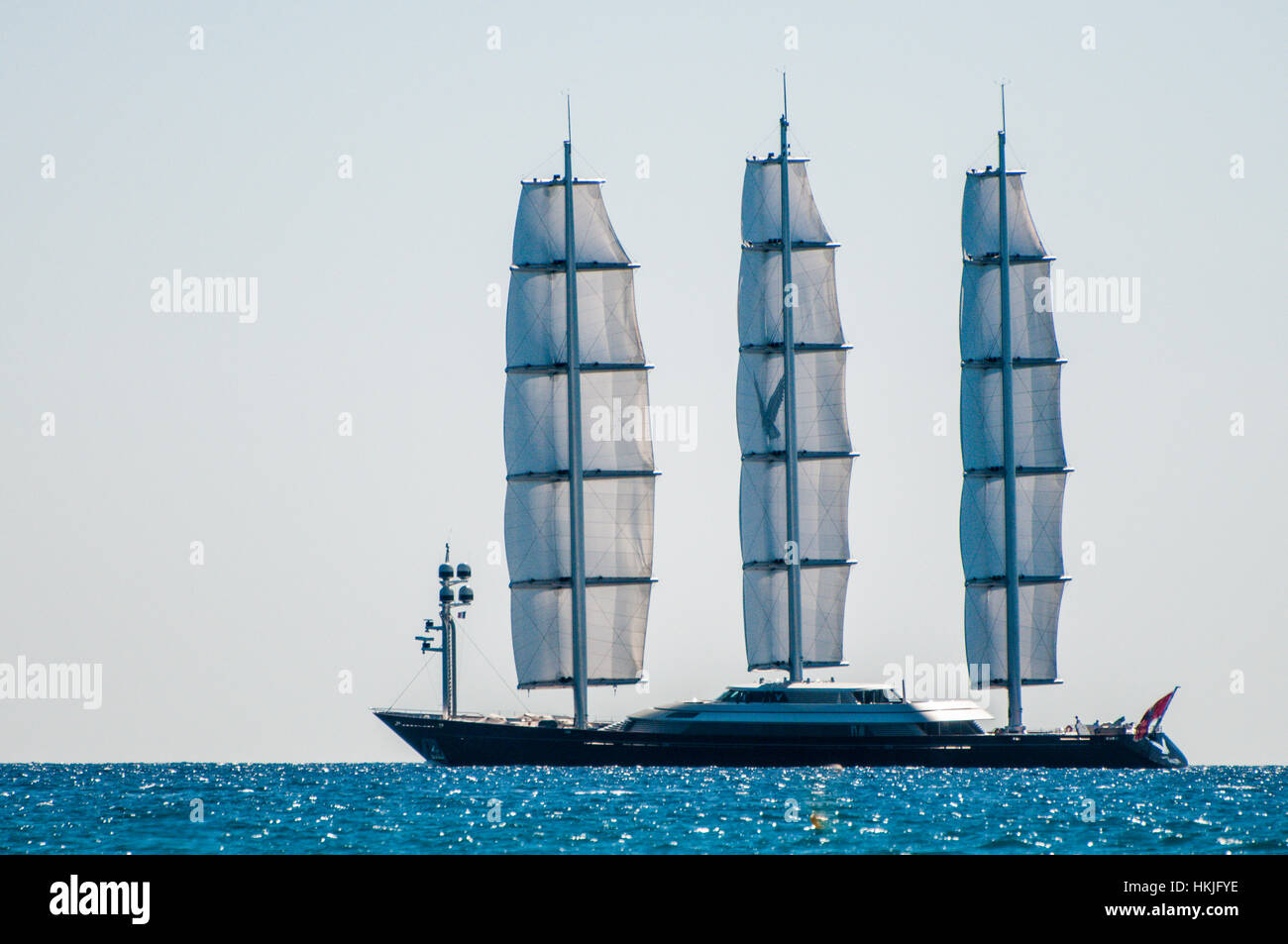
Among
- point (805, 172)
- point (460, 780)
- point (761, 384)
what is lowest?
point (460, 780)

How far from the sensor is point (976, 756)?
8388cm

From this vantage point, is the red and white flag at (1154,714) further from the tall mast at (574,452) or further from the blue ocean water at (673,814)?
the tall mast at (574,452)

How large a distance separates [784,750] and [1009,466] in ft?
49.4

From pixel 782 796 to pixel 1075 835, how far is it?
1526cm

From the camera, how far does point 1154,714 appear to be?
86.6m

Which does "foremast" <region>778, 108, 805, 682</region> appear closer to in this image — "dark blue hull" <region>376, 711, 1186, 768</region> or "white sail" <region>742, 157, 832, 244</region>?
"white sail" <region>742, 157, 832, 244</region>

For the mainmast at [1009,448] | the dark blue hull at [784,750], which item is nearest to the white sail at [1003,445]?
the mainmast at [1009,448]

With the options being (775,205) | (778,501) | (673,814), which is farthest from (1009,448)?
(673,814)

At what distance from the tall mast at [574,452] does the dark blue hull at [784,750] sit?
9.73 ft

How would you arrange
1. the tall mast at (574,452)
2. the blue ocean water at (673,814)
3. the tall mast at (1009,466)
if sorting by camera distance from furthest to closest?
the tall mast at (1009,466) → the tall mast at (574,452) → the blue ocean water at (673,814)

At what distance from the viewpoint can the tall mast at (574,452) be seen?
269ft
